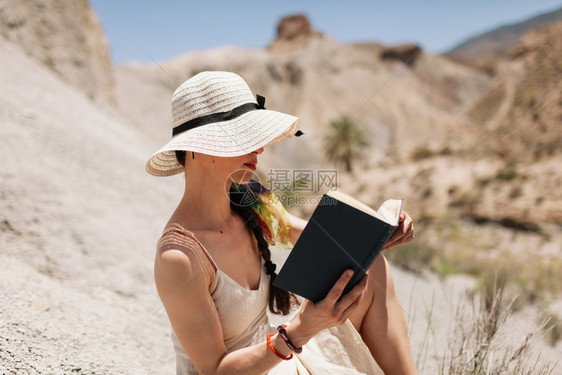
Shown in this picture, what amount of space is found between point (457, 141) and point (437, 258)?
17484mm

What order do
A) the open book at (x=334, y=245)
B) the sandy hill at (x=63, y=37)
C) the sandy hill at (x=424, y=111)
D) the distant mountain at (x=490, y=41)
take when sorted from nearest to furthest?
1. the open book at (x=334, y=245)
2. the sandy hill at (x=63, y=37)
3. the sandy hill at (x=424, y=111)
4. the distant mountain at (x=490, y=41)

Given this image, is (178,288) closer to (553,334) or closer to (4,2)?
(553,334)

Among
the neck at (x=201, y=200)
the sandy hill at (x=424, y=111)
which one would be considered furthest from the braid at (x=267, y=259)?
the sandy hill at (x=424, y=111)

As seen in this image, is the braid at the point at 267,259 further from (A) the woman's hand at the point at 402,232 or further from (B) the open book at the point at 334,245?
(A) the woman's hand at the point at 402,232

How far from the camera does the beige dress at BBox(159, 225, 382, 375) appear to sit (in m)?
1.44

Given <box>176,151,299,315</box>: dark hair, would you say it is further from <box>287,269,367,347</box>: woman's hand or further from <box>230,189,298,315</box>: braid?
<box>287,269,367,347</box>: woman's hand

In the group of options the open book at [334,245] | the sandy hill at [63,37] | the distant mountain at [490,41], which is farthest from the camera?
the distant mountain at [490,41]

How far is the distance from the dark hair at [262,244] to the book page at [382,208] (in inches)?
22.5

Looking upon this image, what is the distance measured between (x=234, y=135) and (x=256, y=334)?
793mm

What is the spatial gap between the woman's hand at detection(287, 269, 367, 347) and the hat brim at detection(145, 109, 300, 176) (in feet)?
1.87

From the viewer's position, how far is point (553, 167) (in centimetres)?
1410

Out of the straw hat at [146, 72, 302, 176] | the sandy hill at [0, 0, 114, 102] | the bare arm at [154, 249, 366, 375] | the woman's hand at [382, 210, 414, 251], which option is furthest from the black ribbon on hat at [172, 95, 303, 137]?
the sandy hill at [0, 0, 114, 102]

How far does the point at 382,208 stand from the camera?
→ 1488mm

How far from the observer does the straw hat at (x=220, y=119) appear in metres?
1.46
